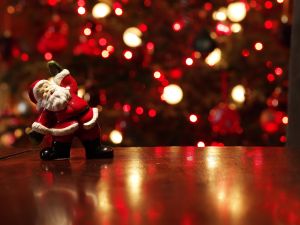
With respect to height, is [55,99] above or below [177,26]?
below

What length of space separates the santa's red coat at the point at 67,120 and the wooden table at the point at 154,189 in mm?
56

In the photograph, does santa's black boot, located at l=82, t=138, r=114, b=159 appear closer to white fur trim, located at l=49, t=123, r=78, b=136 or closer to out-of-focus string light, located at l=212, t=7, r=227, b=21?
white fur trim, located at l=49, t=123, r=78, b=136

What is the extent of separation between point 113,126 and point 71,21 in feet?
1.98

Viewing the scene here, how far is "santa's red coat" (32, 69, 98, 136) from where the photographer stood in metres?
0.85

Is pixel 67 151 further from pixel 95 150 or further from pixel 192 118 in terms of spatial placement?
pixel 192 118

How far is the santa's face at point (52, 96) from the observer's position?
0.84 m

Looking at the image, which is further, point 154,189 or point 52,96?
point 52,96

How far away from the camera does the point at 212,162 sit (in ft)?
2.76

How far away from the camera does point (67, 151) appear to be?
2.91 feet

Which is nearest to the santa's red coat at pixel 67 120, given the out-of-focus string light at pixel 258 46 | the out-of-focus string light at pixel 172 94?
the out-of-focus string light at pixel 172 94

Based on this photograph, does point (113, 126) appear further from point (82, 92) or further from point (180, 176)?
point (180, 176)

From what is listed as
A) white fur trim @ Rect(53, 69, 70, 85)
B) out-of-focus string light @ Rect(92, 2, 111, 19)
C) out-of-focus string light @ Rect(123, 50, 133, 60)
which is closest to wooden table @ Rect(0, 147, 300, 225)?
white fur trim @ Rect(53, 69, 70, 85)

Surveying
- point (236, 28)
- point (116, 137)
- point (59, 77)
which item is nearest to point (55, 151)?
point (59, 77)

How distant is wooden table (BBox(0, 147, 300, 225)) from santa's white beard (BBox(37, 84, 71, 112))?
0.09m
